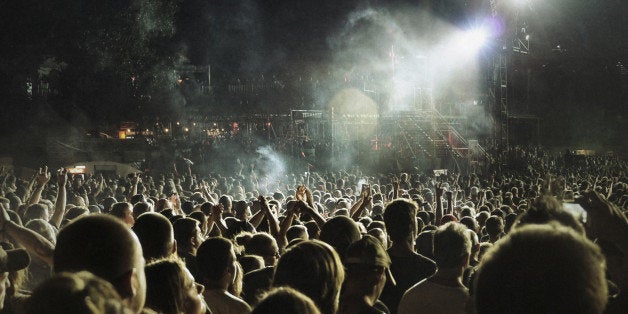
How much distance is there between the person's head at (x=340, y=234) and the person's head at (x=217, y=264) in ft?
2.41

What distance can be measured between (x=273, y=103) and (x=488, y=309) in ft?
114

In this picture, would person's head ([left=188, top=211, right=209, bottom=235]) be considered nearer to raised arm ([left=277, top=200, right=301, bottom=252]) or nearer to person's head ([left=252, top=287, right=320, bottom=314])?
raised arm ([left=277, top=200, right=301, bottom=252])

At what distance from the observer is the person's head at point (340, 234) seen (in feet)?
13.4

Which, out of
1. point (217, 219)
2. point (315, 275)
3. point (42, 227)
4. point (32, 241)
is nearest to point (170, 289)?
point (315, 275)

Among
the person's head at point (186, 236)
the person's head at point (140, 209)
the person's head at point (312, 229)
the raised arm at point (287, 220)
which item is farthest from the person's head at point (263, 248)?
the person's head at point (140, 209)

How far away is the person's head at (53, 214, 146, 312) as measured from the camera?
7.10 feet

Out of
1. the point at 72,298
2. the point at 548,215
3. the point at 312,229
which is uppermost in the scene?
the point at 72,298

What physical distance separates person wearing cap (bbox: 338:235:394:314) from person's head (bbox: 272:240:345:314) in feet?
1.48

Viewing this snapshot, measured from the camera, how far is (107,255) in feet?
7.15

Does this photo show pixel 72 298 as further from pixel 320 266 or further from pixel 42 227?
pixel 42 227

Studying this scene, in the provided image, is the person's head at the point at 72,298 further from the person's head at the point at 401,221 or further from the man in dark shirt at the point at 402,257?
the person's head at the point at 401,221

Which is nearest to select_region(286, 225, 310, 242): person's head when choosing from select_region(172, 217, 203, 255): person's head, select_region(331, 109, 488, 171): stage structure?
select_region(172, 217, 203, 255): person's head

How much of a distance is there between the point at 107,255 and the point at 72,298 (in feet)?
2.34

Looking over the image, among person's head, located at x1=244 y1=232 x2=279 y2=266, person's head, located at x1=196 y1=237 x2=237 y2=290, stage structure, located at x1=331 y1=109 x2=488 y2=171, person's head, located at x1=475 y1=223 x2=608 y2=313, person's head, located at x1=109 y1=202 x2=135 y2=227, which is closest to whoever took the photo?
person's head, located at x1=475 y1=223 x2=608 y2=313
